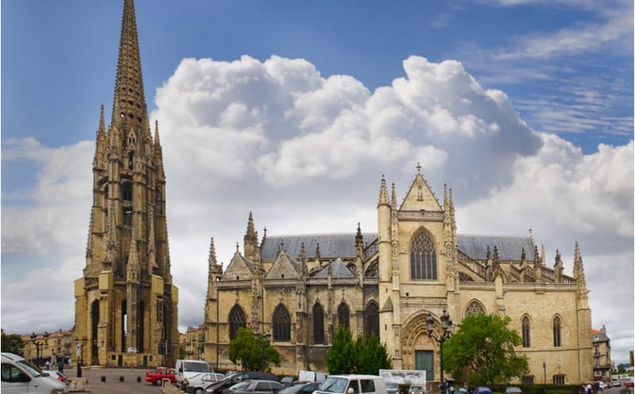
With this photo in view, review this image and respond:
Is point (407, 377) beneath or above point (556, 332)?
beneath

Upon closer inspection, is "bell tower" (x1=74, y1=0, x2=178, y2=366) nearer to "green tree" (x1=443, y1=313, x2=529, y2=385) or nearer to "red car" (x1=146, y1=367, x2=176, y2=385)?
"red car" (x1=146, y1=367, x2=176, y2=385)

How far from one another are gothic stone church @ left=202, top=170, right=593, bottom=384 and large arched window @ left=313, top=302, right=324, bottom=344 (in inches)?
3.3

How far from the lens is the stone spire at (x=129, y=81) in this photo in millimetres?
100312

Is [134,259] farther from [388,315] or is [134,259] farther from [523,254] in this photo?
[523,254]

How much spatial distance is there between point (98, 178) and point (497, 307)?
1945 inches

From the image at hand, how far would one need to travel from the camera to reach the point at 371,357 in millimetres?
Answer: 60062

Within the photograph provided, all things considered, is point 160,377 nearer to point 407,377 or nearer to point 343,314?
point 407,377

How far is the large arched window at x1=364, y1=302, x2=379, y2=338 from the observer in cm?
7081

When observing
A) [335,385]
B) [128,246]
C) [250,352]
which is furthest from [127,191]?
[335,385]

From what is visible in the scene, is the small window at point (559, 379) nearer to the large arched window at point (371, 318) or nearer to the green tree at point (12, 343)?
the large arched window at point (371, 318)

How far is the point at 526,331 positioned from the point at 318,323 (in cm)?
1735

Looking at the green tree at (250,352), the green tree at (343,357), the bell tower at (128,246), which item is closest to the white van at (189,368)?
the green tree at (343,357)

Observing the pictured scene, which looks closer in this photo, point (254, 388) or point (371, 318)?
point (254, 388)

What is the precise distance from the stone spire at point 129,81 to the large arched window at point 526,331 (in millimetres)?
51719
